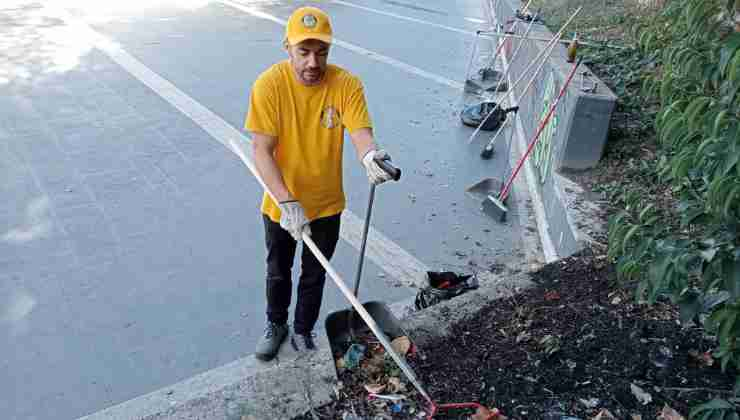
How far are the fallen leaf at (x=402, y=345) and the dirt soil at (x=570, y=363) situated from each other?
6cm

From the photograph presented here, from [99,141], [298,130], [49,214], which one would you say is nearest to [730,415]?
[298,130]

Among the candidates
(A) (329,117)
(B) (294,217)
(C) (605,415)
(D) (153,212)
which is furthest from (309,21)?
(D) (153,212)

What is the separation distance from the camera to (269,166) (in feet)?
9.59

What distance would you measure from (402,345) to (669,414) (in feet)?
3.98

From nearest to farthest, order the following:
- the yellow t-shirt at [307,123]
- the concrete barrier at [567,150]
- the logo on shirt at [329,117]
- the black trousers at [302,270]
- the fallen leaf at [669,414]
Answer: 1. the fallen leaf at [669,414]
2. the yellow t-shirt at [307,123]
3. the logo on shirt at [329,117]
4. the black trousers at [302,270]
5. the concrete barrier at [567,150]

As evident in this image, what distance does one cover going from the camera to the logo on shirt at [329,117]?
300 cm

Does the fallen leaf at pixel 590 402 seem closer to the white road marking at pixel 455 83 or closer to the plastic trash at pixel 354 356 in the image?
the plastic trash at pixel 354 356

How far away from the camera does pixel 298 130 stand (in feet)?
9.83

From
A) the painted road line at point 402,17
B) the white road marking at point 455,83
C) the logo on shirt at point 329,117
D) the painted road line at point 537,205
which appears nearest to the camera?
the logo on shirt at point 329,117

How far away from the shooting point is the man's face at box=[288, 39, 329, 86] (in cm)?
279

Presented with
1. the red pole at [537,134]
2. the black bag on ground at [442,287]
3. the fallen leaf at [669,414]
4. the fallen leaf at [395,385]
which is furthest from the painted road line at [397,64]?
the fallen leaf at [669,414]

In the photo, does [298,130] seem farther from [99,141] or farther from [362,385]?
[99,141]

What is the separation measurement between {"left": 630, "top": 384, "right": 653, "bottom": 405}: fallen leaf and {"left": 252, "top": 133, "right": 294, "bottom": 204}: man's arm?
1745 mm

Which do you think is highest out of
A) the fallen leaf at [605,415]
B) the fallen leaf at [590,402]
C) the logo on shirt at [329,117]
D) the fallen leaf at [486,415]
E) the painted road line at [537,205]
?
the logo on shirt at [329,117]
